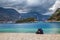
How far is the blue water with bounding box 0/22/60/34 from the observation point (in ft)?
8.03

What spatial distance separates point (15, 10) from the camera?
251cm

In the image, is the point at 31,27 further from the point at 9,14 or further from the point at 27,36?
the point at 9,14

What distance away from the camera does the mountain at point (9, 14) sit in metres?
2.50

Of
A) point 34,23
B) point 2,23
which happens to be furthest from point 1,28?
point 34,23

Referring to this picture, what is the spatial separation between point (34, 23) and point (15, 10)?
0.36 m

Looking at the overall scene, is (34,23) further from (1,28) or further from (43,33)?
(1,28)

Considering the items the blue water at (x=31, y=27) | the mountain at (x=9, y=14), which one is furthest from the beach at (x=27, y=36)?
the mountain at (x=9, y=14)

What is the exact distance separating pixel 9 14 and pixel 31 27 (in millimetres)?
400

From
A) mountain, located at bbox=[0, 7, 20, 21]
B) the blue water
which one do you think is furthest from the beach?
mountain, located at bbox=[0, 7, 20, 21]

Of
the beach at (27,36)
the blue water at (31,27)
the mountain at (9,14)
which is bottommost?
the beach at (27,36)

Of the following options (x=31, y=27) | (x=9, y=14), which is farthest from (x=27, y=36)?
(x=9, y=14)

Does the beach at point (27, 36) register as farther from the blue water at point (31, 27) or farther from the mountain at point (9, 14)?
the mountain at point (9, 14)

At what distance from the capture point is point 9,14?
8.26 ft

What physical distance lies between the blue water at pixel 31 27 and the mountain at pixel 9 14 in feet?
0.36
